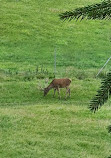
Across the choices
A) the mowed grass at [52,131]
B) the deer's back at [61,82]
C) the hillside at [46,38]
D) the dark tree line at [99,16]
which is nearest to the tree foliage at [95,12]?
the dark tree line at [99,16]

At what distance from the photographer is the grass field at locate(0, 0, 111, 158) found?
22.0 feet

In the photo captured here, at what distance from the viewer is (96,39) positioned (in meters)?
23.4

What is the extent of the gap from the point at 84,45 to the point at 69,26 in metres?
3.37

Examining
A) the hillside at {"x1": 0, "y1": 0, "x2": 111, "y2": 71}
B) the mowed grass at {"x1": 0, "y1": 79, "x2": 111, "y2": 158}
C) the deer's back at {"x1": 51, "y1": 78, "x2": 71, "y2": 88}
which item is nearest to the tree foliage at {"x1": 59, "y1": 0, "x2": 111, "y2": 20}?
the mowed grass at {"x1": 0, "y1": 79, "x2": 111, "y2": 158}

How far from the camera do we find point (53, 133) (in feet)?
24.3

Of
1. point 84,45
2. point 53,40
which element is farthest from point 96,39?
point 53,40

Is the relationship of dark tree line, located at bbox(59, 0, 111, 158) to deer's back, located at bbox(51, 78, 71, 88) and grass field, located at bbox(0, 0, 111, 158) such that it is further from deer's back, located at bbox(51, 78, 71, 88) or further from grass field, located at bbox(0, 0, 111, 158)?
deer's back, located at bbox(51, 78, 71, 88)

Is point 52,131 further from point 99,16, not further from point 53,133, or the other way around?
point 99,16

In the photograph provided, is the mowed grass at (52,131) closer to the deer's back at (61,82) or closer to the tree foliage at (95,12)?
the deer's back at (61,82)

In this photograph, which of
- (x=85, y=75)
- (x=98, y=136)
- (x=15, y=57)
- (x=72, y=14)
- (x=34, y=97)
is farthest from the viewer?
(x=15, y=57)

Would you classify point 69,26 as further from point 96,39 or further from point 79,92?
point 79,92

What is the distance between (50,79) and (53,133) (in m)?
7.07

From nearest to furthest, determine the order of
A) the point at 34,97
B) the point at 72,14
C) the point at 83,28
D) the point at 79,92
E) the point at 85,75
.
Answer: the point at 72,14, the point at 34,97, the point at 79,92, the point at 85,75, the point at 83,28

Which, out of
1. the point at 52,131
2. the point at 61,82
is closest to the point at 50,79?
the point at 61,82
